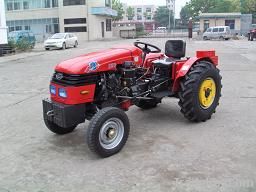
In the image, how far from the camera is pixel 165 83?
5.82 meters

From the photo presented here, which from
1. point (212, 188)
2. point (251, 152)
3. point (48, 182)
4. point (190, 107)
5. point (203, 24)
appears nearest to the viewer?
point (212, 188)

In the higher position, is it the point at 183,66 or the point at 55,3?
the point at 55,3

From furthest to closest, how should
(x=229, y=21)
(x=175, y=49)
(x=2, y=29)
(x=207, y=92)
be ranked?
(x=229, y=21) < (x=2, y=29) < (x=175, y=49) < (x=207, y=92)

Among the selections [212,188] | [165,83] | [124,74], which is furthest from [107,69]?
[212,188]

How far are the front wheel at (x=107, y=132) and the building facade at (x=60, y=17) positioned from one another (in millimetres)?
43633

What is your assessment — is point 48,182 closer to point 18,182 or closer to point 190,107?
point 18,182

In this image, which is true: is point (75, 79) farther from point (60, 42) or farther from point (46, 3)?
point (46, 3)

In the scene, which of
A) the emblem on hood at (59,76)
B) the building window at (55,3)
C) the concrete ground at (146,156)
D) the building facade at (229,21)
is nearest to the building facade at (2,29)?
the concrete ground at (146,156)

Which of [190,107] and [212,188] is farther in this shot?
[190,107]

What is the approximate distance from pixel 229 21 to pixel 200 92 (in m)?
46.3

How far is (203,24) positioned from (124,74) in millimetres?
46648

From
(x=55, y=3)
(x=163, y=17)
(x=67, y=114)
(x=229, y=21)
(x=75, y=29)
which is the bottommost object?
(x=67, y=114)

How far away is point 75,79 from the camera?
15.0ft

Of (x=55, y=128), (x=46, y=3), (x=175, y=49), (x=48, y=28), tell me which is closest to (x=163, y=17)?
(x=46, y=3)
